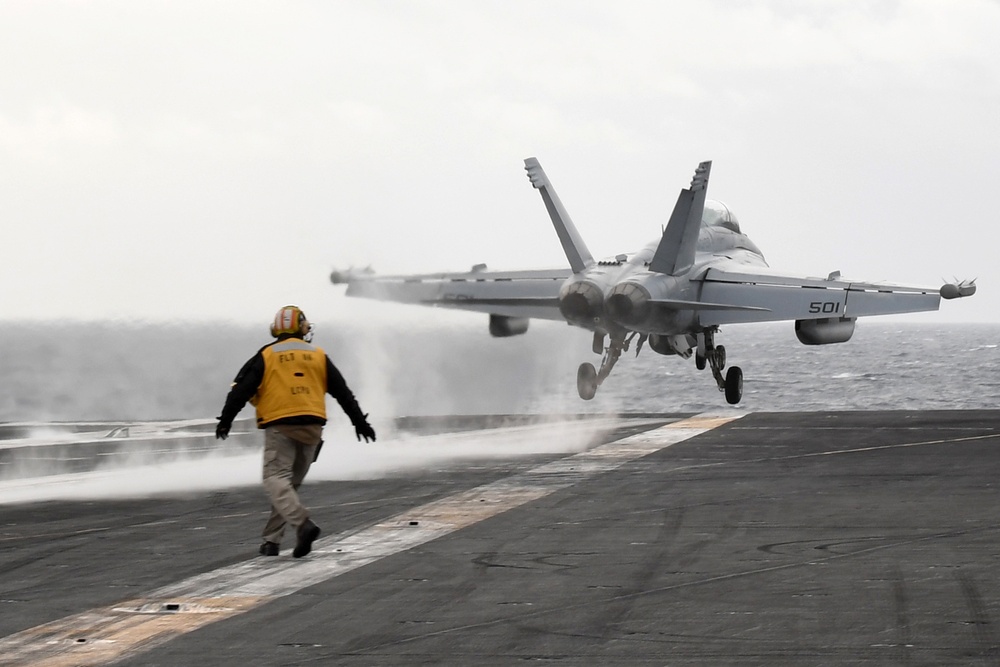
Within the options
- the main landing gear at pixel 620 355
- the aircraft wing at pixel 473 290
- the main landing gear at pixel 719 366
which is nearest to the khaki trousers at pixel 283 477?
the main landing gear at pixel 620 355

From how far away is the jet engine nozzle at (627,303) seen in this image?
27.0 metres

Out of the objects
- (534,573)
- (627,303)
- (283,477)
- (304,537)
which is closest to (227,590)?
(304,537)

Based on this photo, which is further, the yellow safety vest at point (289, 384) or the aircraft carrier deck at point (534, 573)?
the yellow safety vest at point (289, 384)

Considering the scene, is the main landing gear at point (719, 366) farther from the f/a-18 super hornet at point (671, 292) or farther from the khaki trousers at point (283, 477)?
the khaki trousers at point (283, 477)

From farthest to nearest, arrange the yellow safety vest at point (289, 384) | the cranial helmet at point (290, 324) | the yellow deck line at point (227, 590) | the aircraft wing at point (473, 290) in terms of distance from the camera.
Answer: the aircraft wing at point (473, 290)
the cranial helmet at point (290, 324)
the yellow safety vest at point (289, 384)
the yellow deck line at point (227, 590)

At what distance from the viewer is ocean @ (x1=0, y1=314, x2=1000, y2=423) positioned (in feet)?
114

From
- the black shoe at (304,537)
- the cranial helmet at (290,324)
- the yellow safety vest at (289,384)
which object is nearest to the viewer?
the black shoe at (304,537)

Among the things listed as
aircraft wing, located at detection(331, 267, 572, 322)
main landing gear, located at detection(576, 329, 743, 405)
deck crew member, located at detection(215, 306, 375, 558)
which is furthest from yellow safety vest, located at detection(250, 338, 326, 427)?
aircraft wing, located at detection(331, 267, 572, 322)

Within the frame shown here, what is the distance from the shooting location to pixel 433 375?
130 feet

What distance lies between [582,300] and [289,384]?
54.6 ft

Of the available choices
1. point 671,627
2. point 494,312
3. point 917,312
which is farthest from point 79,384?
point 671,627

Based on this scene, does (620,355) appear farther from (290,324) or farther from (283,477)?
(283,477)

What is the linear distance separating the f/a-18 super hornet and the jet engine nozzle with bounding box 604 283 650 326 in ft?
0.07

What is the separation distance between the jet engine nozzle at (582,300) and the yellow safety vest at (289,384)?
16.4 m
